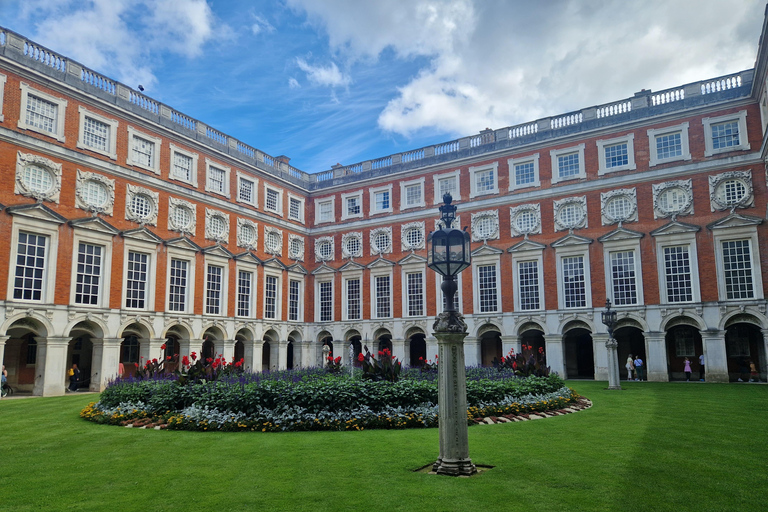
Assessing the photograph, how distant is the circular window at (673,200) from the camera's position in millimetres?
30594

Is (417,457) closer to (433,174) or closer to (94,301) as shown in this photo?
(94,301)

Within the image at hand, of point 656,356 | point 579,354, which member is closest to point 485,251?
point 579,354

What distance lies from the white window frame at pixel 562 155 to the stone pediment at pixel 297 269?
19176 millimetres

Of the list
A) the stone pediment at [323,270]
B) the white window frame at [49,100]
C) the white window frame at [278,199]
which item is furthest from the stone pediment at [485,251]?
the white window frame at [49,100]

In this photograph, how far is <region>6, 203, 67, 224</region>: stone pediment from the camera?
24.8 meters

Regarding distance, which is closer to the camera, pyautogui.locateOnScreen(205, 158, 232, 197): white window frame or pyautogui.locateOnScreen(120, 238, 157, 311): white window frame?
pyautogui.locateOnScreen(120, 238, 157, 311): white window frame

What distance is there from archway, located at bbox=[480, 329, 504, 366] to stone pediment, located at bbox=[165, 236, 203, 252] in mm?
19497

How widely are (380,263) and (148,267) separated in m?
15.6

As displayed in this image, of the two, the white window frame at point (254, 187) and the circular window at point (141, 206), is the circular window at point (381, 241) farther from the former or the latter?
the circular window at point (141, 206)

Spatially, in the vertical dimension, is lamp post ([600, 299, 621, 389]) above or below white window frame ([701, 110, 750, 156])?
below

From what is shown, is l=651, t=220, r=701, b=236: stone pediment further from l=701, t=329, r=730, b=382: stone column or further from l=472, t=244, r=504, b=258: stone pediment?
l=472, t=244, r=504, b=258: stone pediment

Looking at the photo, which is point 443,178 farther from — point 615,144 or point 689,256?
point 689,256

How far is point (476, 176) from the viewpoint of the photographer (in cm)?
3756

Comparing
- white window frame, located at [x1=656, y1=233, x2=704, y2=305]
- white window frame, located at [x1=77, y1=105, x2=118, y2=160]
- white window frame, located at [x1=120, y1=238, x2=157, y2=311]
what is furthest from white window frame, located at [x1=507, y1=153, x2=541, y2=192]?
white window frame, located at [x1=77, y1=105, x2=118, y2=160]
